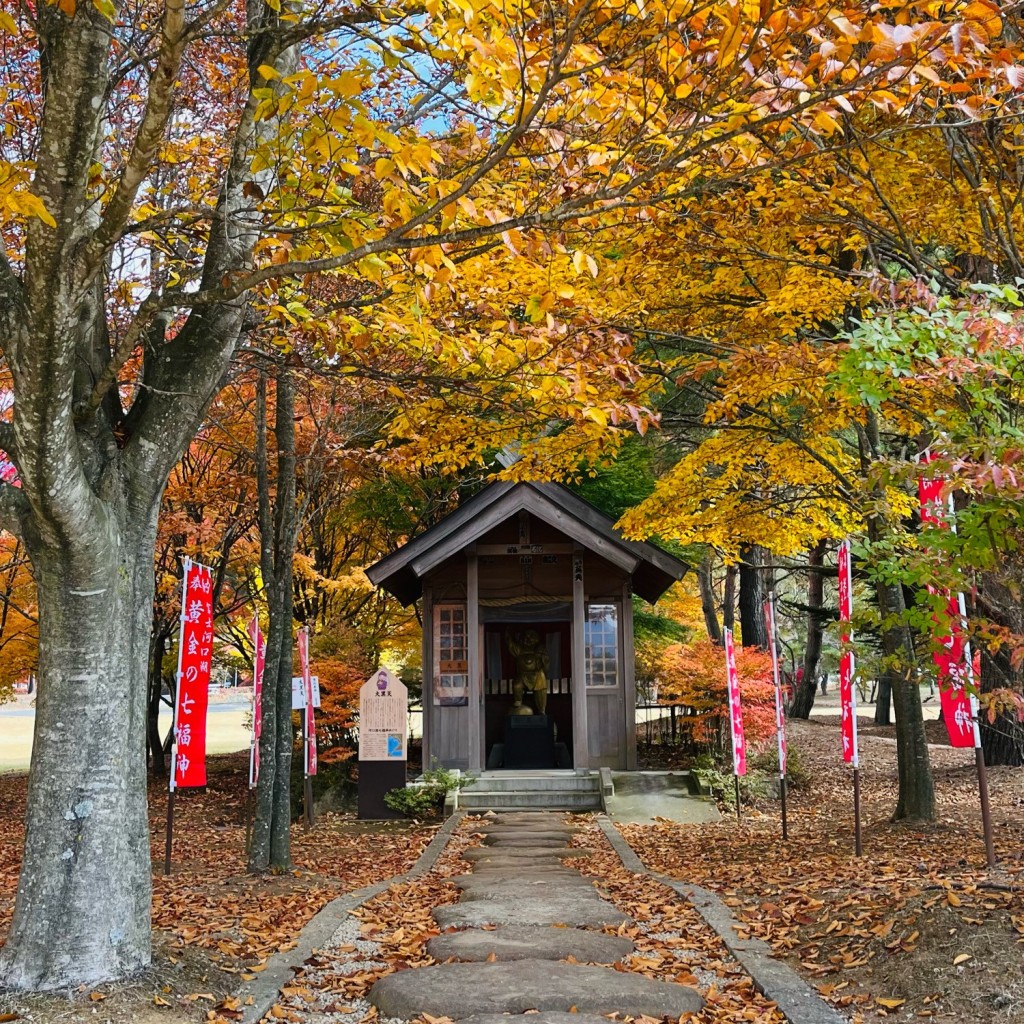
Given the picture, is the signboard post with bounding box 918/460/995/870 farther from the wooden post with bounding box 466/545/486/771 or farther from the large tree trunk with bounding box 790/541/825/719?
the large tree trunk with bounding box 790/541/825/719

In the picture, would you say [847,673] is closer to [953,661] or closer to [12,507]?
[953,661]

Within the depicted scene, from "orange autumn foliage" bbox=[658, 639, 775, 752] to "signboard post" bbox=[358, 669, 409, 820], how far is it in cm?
477

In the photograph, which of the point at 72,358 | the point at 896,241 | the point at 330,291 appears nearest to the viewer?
the point at 72,358

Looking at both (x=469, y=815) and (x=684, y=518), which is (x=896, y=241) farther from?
(x=469, y=815)

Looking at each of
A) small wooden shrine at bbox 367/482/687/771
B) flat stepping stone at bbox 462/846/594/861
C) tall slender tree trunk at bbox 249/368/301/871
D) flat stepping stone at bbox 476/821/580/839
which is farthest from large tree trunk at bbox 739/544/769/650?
tall slender tree trunk at bbox 249/368/301/871

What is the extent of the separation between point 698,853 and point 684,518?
4.43 meters

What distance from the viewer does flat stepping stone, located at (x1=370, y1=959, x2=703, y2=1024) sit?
519cm

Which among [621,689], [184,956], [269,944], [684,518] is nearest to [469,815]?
[621,689]

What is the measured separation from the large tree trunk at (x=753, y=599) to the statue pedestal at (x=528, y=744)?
6327 mm

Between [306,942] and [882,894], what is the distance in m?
4.09

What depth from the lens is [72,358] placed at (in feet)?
15.6

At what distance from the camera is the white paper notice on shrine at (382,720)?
1526 cm

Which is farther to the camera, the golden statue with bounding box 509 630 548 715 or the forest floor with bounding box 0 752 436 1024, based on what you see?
the golden statue with bounding box 509 630 548 715

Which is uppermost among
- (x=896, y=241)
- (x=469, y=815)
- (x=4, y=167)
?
(x=896, y=241)
